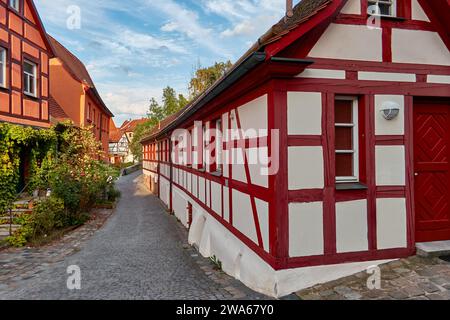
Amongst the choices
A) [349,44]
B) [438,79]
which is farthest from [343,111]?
[438,79]

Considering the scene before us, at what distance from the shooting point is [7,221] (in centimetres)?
965

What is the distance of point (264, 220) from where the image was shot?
4.82 m

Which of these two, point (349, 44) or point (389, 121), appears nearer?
point (349, 44)

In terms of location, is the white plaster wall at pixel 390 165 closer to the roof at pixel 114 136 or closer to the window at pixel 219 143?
the window at pixel 219 143

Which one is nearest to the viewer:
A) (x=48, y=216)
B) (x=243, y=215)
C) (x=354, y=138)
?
(x=354, y=138)

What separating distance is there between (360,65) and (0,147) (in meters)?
9.97

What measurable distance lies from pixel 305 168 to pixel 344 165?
74cm

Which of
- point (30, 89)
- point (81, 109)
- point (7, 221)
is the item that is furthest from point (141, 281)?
point (81, 109)

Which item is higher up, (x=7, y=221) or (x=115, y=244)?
(x=7, y=221)

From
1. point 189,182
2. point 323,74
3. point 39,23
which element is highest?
point 39,23

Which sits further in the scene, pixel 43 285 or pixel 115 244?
pixel 115 244

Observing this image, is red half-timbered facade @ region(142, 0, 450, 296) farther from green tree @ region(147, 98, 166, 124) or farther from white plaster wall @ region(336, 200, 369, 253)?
green tree @ region(147, 98, 166, 124)

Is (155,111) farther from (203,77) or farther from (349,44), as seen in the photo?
(349,44)
